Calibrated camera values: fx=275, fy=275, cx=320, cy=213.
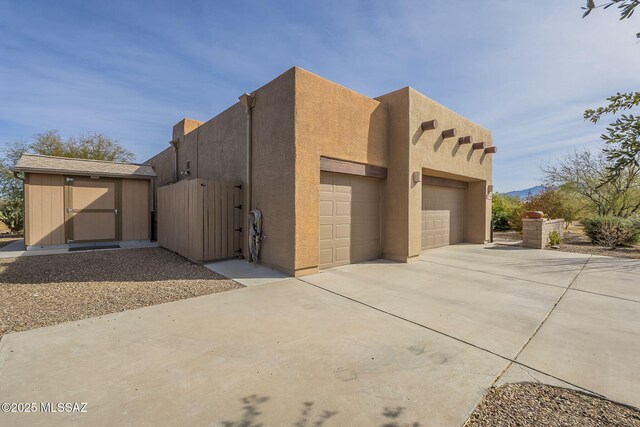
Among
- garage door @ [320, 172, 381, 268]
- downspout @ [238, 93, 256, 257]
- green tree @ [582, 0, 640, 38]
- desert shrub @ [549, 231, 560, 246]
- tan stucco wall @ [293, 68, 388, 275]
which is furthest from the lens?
desert shrub @ [549, 231, 560, 246]

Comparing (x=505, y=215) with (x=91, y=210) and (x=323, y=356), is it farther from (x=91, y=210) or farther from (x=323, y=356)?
(x=91, y=210)

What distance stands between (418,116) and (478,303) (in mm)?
5408

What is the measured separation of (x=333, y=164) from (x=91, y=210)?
31.0ft

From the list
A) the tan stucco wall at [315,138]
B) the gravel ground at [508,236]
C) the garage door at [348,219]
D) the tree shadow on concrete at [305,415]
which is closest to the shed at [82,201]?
the tan stucco wall at [315,138]

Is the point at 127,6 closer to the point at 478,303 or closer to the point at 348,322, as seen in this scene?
the point at 348,322

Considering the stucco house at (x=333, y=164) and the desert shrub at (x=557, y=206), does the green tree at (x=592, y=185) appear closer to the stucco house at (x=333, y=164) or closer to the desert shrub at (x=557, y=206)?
the desert shrub at (x=557, y=206)

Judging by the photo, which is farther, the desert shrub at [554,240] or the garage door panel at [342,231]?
the desert shrub at [554,240]

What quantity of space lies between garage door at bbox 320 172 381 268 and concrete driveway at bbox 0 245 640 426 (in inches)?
74.3

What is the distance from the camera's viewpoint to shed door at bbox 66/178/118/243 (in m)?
9.71

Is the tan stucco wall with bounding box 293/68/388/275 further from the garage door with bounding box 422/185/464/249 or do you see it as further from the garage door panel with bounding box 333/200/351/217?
the garage door with bounding box 422/185/464/249

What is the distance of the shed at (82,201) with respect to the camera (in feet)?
29.6

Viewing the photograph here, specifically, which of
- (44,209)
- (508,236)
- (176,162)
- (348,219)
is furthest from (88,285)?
(508,236)

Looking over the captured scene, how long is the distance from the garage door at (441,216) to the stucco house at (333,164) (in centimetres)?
7

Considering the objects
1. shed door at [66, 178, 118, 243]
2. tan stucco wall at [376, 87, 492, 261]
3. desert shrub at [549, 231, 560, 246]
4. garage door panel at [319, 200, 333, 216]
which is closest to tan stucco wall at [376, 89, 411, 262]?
tan stucco wall at [376, 87, 492, 261]
